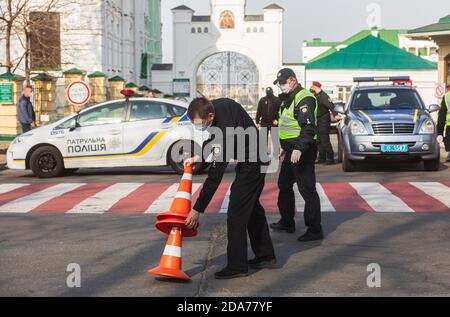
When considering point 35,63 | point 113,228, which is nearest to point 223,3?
point 35,63

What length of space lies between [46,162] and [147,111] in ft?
7.29

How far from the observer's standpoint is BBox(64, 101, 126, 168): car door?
1588cm

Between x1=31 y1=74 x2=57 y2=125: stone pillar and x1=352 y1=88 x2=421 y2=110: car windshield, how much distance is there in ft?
62.4

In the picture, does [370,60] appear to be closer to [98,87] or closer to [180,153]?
[98,87]

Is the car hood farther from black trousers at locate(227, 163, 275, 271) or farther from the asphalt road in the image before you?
black trousers at locate(227, 163, 275, 271)

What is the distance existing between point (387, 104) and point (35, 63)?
27301 millimetres

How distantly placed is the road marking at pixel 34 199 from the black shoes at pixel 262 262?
191 inches

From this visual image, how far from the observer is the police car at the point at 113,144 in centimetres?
1584

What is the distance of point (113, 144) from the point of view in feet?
52.1

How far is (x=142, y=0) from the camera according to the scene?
193ft

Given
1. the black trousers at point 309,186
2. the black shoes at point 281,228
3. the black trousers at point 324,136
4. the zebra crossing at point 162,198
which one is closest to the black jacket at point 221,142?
the black trousers at point 309,186

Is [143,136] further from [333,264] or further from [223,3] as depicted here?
[223,3]

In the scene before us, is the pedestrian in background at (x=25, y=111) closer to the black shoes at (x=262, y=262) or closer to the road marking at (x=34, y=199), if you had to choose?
the road marking at (x=34, y=199)

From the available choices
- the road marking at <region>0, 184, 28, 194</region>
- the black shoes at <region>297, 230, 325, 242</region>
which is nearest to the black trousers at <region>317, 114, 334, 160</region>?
the road marking at <region>0, 184, 28, 194</region>
